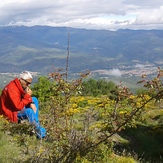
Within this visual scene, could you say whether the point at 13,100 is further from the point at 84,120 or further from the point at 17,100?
the point at 84,120

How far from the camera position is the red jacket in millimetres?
6938

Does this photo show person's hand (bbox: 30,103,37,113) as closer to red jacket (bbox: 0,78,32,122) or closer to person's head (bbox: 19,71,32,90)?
red jacket (bbox: 0,78,32,122)

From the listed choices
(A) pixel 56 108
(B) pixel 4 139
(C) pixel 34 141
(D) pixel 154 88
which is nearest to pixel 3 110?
(B) pixel 4 139

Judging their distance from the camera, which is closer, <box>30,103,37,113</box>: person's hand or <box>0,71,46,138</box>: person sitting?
<box>0,71,46,138</box>: person sitting

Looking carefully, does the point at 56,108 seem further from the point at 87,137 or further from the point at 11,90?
the point at 11,90

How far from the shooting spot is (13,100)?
691 cm

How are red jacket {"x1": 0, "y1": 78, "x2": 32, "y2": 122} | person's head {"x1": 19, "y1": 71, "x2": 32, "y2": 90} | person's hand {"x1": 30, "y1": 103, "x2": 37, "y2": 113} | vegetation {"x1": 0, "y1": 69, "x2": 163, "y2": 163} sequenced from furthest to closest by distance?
person's hand {"x1": 30, "y1": 103, "x2": 37, "y2": 113} < person's head {"x1": 19, "y1": 71, "x2": 32, "y2": 90} < red jacket {"x1": 0, "y1": 78, "x2": 32, "y2": 122} < vegetation {"x1": 0, "y1": 69, "x2": 163, "y2": 163}

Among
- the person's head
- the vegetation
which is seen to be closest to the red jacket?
the person's head

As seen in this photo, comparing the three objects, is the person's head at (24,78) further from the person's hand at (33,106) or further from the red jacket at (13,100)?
the person's hand at (33,106)

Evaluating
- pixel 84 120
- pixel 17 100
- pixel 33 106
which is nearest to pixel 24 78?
pixel 17 100

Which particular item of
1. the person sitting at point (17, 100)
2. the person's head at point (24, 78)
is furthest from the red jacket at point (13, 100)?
the person's head at point (24, 78)

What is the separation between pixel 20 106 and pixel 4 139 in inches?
38.7

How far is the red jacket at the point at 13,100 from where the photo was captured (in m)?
6.94

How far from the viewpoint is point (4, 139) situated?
6.21m
